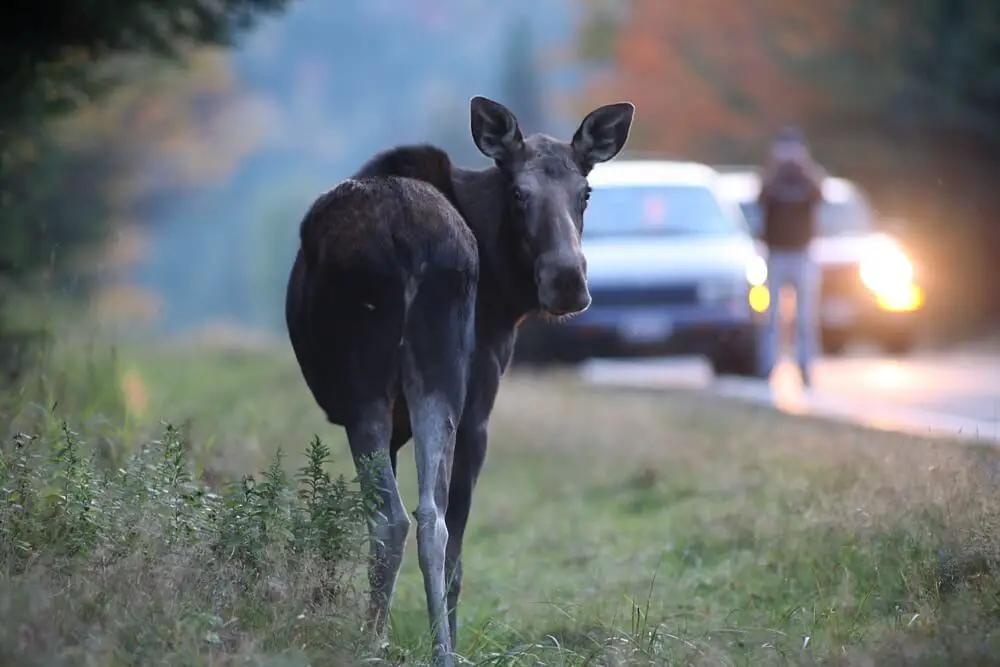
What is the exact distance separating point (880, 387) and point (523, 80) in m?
63.9

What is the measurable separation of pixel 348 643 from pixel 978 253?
94.1ft

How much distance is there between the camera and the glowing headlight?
20.8 meters

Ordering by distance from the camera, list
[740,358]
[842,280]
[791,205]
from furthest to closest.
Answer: [842,280] < [740,358] < [791,205]

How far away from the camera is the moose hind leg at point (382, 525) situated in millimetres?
6177

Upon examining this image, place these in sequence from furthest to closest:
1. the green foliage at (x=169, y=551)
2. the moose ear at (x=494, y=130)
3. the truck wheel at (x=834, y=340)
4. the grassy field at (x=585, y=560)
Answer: the truck wheel at (x=834, y=340), the moose ear at (x=494, y=130), the grassy field at (x=585, y=560), the green foliage at (x=169, y=551)

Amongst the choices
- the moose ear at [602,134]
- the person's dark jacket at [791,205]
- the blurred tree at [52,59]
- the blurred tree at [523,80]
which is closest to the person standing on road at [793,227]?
the person's dark jacket at [791,205]

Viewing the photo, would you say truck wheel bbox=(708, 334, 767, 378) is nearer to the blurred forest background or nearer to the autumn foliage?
the blurred forest background

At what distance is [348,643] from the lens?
5.66 meters

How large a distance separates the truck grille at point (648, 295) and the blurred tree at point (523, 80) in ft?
198

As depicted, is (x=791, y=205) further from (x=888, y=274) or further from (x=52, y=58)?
(x=52, y=58)

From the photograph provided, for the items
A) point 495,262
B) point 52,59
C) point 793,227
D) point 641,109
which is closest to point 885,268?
point 793,227

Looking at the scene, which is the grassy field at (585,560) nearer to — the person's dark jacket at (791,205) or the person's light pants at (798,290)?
the person's light pants at (798,290)

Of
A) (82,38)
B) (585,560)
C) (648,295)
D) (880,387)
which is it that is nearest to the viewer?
(585,560)

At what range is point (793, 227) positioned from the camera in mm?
17406
